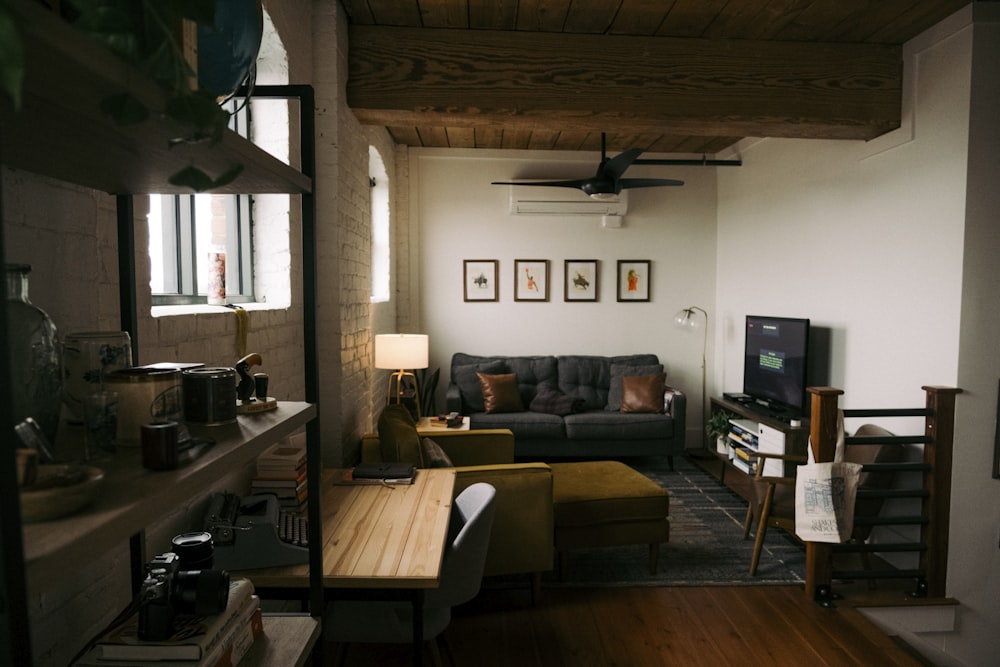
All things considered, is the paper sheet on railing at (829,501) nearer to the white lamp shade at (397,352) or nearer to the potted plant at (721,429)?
the potted plant at (721,429)

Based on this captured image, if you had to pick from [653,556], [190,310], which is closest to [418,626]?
[190,310]

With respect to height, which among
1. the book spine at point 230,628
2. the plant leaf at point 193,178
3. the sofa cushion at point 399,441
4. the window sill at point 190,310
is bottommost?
the sofa cushion at point 399,441

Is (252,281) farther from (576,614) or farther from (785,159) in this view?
(785,159)

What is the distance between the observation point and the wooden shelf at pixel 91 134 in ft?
1.68

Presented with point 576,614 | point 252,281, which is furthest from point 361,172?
point 576,614

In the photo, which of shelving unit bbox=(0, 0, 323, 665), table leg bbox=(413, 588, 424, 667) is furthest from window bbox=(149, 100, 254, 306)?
table leg bbox=(413, 588, 424, 667)

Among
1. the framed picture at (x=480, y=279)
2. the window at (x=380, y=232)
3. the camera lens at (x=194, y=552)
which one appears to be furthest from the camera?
the framed picture at (x=480, y=279)

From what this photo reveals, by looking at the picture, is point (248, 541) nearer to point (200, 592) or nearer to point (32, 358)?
point (200, 592)

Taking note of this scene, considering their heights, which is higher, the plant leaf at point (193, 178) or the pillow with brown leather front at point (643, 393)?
the plant leaf at point (193, 178)

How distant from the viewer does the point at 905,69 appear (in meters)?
3.44

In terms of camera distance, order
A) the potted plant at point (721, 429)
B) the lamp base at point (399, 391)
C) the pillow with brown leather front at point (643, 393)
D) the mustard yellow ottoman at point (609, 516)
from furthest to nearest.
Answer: the pillow with brown leather front at point (643, 393), the potted plant at point (721, 429), the lamp base at point (399, 391), the mustard yellow ottoman at point (609, 516)

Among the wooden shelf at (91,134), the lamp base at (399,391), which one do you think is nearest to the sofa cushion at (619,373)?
the lamp base at (399,391)

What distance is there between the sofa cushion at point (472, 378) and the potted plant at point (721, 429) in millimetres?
1878

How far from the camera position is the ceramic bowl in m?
0.57
